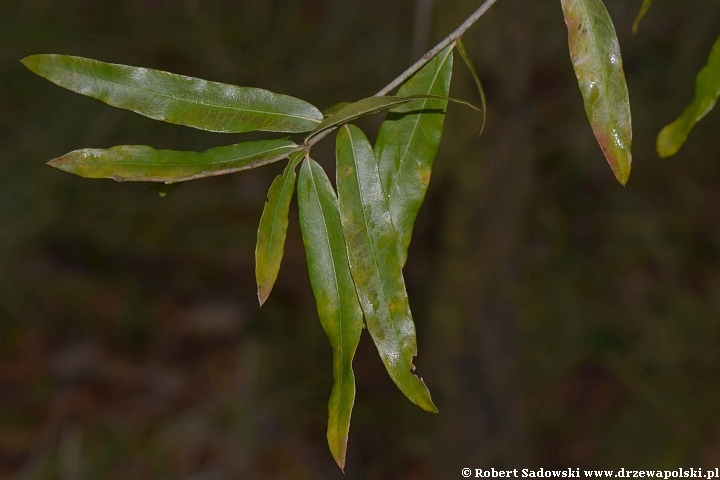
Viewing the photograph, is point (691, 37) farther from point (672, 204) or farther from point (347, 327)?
point (347, 327)

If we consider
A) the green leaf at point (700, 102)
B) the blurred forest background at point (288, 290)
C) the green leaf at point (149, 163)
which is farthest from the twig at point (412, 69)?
the blurred forest background at point (288, 290)

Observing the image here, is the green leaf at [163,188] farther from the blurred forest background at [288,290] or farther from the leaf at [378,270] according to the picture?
the blurred forest background at [288,290]

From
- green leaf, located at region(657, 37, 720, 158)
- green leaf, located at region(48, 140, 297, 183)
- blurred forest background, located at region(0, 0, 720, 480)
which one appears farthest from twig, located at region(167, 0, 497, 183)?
blurred forest background, located at region(0, 0, 720, 480)

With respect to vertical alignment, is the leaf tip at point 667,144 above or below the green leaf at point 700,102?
below

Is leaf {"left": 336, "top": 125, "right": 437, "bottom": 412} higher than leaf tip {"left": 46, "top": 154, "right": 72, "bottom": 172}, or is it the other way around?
leaf tip {"left": 46, "top": 154, "right": 72, "bottom": 172}

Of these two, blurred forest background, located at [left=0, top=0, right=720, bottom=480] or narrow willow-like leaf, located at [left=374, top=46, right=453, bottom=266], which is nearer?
narrow willow-like leaf, located at [left=374, top=46, right=453, bottom=266]

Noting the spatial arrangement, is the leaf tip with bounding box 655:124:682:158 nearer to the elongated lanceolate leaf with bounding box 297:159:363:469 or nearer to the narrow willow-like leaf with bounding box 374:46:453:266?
the narrow willow-like leaf with bounding box 374:46:453:266

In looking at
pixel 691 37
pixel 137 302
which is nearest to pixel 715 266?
pixel 691 37

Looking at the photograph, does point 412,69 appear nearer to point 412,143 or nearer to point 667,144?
point 412,143
